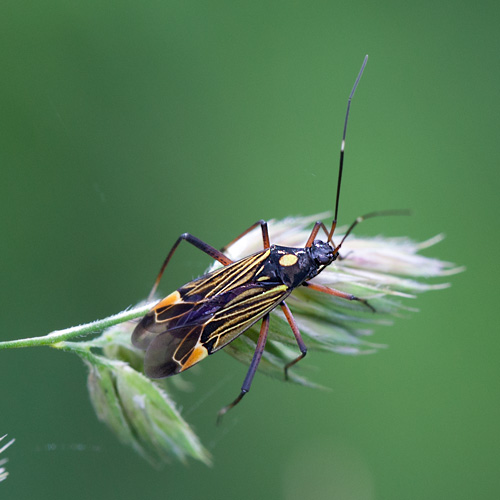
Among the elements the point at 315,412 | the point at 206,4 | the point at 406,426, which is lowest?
the point at 406,426

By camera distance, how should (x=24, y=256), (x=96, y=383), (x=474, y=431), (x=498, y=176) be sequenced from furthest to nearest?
(x=498, y=176) < (x=474, y=431) < (x=24, y=256) < (x=96, y=383)

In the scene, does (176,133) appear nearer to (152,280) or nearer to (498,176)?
(152,280)

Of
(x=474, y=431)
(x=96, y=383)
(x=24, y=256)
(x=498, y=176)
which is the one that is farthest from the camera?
(x=498, y=176)

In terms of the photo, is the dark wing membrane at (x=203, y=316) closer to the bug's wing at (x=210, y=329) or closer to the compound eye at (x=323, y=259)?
the bug's wing at (x=210, y=329)

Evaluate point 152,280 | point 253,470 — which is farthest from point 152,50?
point 253,470

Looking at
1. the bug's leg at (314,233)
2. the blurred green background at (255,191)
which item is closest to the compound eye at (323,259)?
the bug's leg at (314,233)

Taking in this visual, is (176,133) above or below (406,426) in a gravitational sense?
above

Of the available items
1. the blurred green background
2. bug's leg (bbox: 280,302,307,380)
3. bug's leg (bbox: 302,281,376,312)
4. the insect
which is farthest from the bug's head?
the blurred green background

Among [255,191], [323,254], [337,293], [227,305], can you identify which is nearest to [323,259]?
[323,254]
